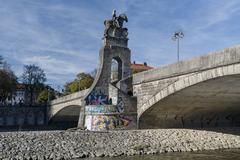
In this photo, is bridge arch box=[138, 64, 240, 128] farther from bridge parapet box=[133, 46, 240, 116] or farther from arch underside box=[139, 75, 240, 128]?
bridge parapet box=[133, 46, 240, 116]

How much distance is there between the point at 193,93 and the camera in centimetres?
2692

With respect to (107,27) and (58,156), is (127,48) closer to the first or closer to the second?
(107,27)

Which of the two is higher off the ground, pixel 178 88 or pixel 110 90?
pixel 110 90

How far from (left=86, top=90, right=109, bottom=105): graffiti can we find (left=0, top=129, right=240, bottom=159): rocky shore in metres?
7.91

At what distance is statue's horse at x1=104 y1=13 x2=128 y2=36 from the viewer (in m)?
38.8

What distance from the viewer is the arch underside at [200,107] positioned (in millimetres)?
24713

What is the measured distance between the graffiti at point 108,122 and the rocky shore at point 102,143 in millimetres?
2993

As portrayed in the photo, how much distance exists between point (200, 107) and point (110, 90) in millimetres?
8677

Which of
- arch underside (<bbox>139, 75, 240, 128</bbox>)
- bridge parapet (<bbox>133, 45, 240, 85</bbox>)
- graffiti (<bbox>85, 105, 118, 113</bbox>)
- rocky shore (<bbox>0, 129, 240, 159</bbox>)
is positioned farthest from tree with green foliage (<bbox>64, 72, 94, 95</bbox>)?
rocky shore (<bbox>0, 129, 240, 159</bbox>)

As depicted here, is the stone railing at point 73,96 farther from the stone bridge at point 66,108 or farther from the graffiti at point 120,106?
the graffiti at point 120,106

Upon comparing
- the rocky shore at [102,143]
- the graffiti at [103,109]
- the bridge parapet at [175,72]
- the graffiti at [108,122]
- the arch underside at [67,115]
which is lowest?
the rocky shore at [102,143]

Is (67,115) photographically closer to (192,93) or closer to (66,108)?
(66,108)

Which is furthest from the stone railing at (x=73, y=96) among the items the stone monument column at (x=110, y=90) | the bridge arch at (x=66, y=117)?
the stone monument column at (x=110, y=90)

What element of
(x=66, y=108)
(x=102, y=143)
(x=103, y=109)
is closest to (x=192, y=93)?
(x=102, y=143)
